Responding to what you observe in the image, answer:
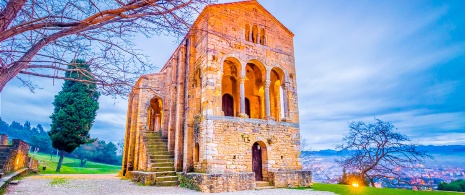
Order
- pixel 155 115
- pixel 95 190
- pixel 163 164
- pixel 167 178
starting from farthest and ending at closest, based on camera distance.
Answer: pixel 155 115, pixel 163 164, pixel 167 178, pixel 95 190

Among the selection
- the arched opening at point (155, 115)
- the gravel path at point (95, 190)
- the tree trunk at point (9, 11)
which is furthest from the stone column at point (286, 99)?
the tree trunk at point (9, 11)

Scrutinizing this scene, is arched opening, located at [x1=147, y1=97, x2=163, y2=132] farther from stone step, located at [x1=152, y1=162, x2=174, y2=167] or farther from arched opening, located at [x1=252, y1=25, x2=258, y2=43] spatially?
arched opening, located at [x1=252, y1=25, x2=258, y2=43]

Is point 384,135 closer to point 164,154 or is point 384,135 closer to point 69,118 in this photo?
point 164,154

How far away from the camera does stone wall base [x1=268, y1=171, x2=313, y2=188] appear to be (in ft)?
37.2

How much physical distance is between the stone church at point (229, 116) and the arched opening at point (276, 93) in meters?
0.06

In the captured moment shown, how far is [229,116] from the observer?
39.9 feet

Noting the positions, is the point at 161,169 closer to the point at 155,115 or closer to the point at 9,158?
the point at 9,158

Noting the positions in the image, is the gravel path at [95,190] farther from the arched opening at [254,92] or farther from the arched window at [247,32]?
the arched window at [247,32]

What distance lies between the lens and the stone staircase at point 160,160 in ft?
39.2

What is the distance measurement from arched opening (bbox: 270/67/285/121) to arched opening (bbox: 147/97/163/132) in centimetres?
956

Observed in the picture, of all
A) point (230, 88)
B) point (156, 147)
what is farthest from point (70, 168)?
point (230, 88)

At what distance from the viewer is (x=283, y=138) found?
1263 centimetres

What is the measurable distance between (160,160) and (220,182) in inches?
191

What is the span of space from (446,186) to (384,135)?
3870 millimetres
